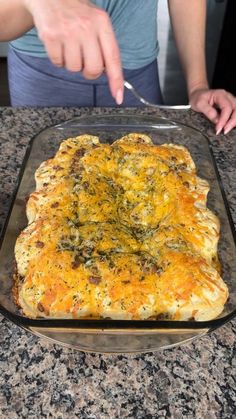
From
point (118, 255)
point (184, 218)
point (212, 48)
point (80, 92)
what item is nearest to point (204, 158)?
point (184, 218)

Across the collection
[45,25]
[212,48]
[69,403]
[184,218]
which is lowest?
[212,48]

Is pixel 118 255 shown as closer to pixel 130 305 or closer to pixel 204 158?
pixel 130 305

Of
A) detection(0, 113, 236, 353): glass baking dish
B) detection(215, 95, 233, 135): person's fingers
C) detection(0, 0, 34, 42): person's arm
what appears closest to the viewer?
detection(0, 113, 236, 353): glass baking dish

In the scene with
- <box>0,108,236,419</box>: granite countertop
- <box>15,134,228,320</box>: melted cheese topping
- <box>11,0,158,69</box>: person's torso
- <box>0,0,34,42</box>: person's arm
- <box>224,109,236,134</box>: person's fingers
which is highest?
<box>0,0,34,42</box>: person's arm

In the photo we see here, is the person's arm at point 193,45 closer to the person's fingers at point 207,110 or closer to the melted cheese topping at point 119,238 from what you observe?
the person's fingers at point 207,110

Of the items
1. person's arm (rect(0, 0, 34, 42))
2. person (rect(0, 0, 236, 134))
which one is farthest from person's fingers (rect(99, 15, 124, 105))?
person (rect(0, 0, 236, 134))

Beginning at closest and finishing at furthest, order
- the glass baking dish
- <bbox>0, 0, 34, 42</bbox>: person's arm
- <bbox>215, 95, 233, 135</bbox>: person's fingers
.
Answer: the glass baking dish → <bbox>0, 0, 34, 42</bbox>: person's arm → <bbox>215, 95, 233, 135</bbox>: person's fingers

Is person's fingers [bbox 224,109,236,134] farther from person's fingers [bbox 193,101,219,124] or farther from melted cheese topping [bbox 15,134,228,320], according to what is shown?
melted cheese topping [bbox 15,134,228,320]

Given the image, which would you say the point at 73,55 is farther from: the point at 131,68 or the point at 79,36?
the point at 131,68

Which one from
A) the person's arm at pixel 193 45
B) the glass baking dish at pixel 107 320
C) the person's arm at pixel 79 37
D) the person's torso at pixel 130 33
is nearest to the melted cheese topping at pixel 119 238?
the glass baking dish at pixel 107 320
